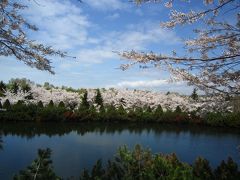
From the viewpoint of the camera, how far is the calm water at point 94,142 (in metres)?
11.1

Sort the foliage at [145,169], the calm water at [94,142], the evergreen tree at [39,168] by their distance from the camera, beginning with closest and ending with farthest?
1. the evergreen tree at [39,168]
2. the foliage at [145,169]
3. the calm water at [94,142]

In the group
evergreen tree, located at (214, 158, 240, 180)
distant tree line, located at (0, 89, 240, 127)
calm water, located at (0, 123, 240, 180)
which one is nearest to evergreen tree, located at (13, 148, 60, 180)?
evergreen tree, located at (214, 158, 240, 180)

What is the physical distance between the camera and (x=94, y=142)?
1545cm

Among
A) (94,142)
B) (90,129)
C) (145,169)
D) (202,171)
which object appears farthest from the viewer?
(90,129)

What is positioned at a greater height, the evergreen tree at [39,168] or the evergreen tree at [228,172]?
the evergreen tree at [39,168]

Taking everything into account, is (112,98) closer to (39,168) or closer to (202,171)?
(202,171)

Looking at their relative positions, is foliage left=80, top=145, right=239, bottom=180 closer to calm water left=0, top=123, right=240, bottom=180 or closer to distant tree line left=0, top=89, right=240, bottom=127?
calm water left=0, top=123, right=240, bottom=180

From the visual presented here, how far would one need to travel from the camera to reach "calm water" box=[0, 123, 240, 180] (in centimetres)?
1106

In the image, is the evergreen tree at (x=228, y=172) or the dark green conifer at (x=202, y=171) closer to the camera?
the evergreen tree at (x=228, y=172)

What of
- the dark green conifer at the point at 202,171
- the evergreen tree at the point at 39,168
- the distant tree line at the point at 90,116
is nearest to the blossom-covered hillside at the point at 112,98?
the distant tree line at the point at 90,116

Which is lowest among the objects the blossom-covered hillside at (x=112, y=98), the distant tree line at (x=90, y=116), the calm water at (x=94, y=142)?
the calm water at (x=94, y=142)

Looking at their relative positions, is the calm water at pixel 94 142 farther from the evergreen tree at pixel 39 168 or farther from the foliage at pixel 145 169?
the evergreen tree at pixel 39 168

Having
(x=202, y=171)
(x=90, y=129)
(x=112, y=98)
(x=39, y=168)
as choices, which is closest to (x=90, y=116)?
(x=90, y=129)

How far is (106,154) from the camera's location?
1262 centimetres
